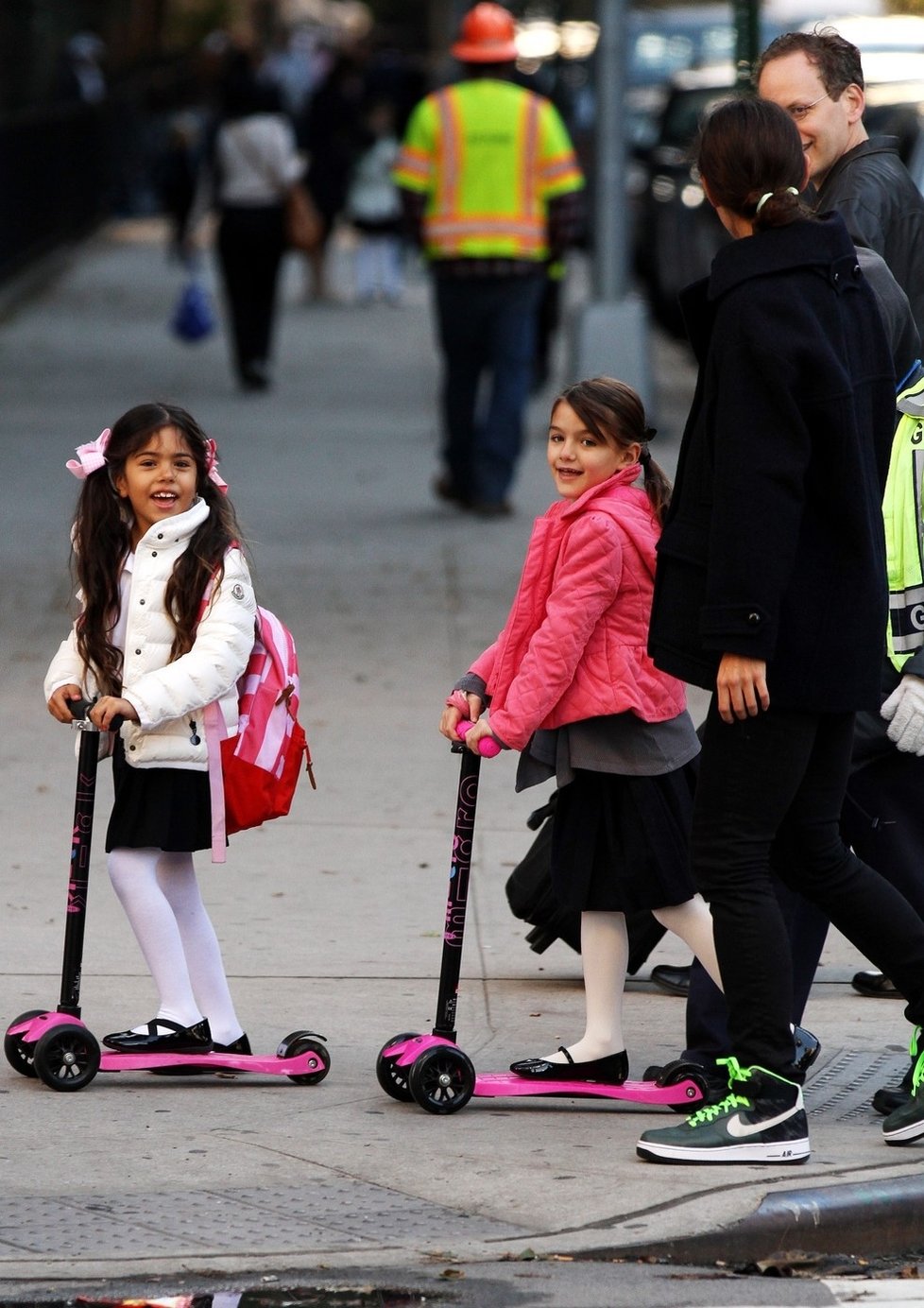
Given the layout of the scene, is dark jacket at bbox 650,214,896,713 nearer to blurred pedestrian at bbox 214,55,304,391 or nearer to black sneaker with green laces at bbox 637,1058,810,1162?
black sneaker with green laces at bbox 637,1058,810,1162

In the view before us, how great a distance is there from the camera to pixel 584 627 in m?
4.60

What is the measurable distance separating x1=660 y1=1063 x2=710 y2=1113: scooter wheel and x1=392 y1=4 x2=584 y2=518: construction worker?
271 inches

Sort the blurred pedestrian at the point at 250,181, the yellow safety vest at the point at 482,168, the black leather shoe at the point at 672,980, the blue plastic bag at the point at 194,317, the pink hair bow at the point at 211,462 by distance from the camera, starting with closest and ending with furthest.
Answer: the pink hair bow at the point at 211,462, the black leather shoe at the point at 672,980, the yellow safety vest at the point at 482,168, the blurred pedestrian at the point at 250,181, the blue plastic bag at the point at 194,317

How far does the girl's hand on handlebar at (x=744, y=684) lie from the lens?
4.18 meters

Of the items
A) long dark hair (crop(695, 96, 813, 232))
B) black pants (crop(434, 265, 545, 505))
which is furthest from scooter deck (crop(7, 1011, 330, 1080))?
black pants (crop(434, 265, 545, 505))

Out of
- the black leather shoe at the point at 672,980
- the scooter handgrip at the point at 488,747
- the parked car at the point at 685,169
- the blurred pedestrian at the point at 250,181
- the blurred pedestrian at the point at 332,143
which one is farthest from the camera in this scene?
the blurred pedestrian at the point at 332,143

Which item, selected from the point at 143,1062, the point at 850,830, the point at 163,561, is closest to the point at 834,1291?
the point at 850,830

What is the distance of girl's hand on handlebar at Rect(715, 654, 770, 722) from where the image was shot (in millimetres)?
4176

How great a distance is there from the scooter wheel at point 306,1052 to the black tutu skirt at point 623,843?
23.0 inches

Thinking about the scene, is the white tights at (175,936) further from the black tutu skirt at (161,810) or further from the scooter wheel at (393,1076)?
the scooter wheel at (393,1076)

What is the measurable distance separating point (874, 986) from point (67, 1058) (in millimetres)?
1995

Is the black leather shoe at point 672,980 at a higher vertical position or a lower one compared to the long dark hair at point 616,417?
lower

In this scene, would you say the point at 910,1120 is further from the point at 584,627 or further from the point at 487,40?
the point at 487,40

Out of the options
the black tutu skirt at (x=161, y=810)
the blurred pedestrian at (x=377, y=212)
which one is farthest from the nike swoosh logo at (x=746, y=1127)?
the blurred pedestrian at (x=377, y=212)
